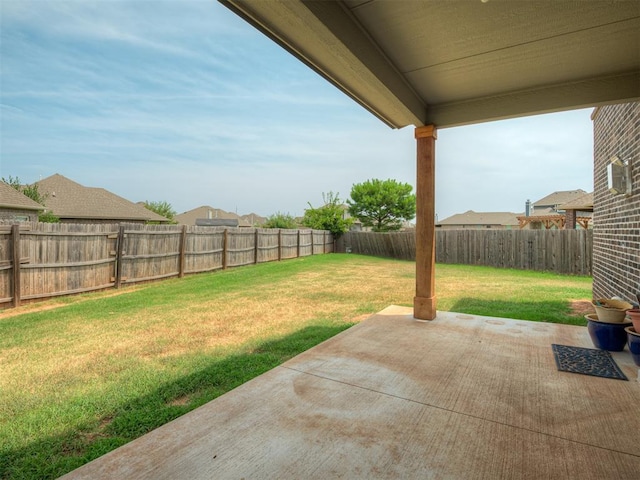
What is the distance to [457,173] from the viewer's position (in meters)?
20.0

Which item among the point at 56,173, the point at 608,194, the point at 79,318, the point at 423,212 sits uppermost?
the point at 56,173

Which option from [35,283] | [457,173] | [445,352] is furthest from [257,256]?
[457,173]

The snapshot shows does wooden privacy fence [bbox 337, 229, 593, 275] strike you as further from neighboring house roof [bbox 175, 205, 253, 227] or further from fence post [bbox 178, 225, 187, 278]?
neighboring house roof [bbox 175, 205, 253, 227]

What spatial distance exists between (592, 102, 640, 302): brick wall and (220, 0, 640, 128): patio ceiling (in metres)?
0.82

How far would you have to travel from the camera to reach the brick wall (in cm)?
328

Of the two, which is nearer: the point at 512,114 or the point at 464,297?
the point at 512,114

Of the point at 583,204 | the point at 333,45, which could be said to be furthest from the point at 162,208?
the point at 333,45

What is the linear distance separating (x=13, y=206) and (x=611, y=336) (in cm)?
1779

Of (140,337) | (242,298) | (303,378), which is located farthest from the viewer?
(242,298)

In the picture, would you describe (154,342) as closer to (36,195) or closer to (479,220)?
(36,195)

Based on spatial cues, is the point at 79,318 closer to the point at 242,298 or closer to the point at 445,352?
the point at 242,298

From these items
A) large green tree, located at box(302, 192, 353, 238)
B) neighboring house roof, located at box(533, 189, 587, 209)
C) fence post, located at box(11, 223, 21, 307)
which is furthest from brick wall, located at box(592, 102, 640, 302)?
neighboring house roof, located at box(533, 189, 587, 209)

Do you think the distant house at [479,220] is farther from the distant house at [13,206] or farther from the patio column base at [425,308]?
the patio column base at [425,308]

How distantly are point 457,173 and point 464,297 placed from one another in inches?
616
